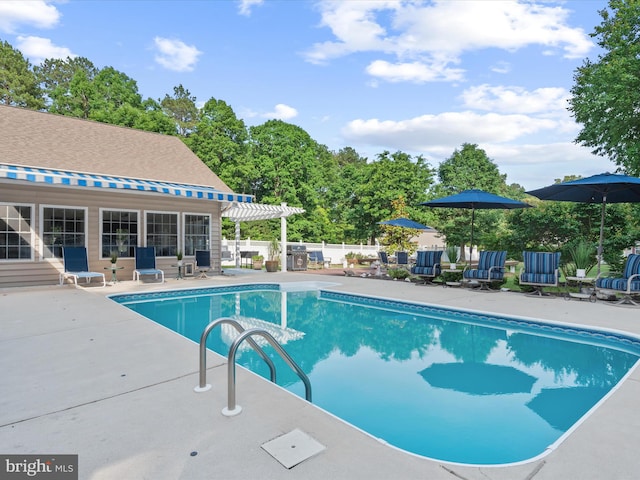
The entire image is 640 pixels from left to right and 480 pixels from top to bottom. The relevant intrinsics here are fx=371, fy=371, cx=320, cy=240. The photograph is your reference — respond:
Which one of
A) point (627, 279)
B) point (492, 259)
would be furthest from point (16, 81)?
point (627, 279)

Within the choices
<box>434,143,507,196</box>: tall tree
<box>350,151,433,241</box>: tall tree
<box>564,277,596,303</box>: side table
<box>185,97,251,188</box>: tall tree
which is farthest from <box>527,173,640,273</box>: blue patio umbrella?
<box>185,97,251,188</box>: tall tree

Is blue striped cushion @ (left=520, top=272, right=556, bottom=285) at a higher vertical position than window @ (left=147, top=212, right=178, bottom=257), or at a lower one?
lower

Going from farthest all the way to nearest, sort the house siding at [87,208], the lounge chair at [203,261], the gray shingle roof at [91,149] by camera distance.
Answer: the lounge chair at [203,261], the gray shingle roof at [91,149], the house siding at [87,208]

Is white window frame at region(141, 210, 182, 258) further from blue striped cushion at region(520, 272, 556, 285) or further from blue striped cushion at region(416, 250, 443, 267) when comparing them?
blue striped cushion at region(520, 272, 556, 285)

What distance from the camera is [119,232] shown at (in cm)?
1223

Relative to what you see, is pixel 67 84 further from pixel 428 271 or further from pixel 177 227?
pixel 428 271

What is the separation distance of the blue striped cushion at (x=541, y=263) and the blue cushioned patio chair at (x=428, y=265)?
8.94ft

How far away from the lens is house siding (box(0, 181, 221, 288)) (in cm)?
1033

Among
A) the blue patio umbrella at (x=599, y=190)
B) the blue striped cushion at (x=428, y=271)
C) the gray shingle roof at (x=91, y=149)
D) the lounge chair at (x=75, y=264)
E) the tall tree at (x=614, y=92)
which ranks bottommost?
the blue striped cushion at (x=428, y=271)

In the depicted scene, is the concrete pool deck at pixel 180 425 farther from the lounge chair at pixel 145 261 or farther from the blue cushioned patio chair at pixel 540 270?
the lounge chair at pixel 145 261

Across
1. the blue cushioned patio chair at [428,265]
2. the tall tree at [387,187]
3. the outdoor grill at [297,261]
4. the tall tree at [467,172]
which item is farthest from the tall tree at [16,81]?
the tall tree at [467,172]

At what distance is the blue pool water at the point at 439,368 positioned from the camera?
11.4ft

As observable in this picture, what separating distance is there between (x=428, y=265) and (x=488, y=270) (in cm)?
203

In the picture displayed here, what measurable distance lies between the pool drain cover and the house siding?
37.1 ft
